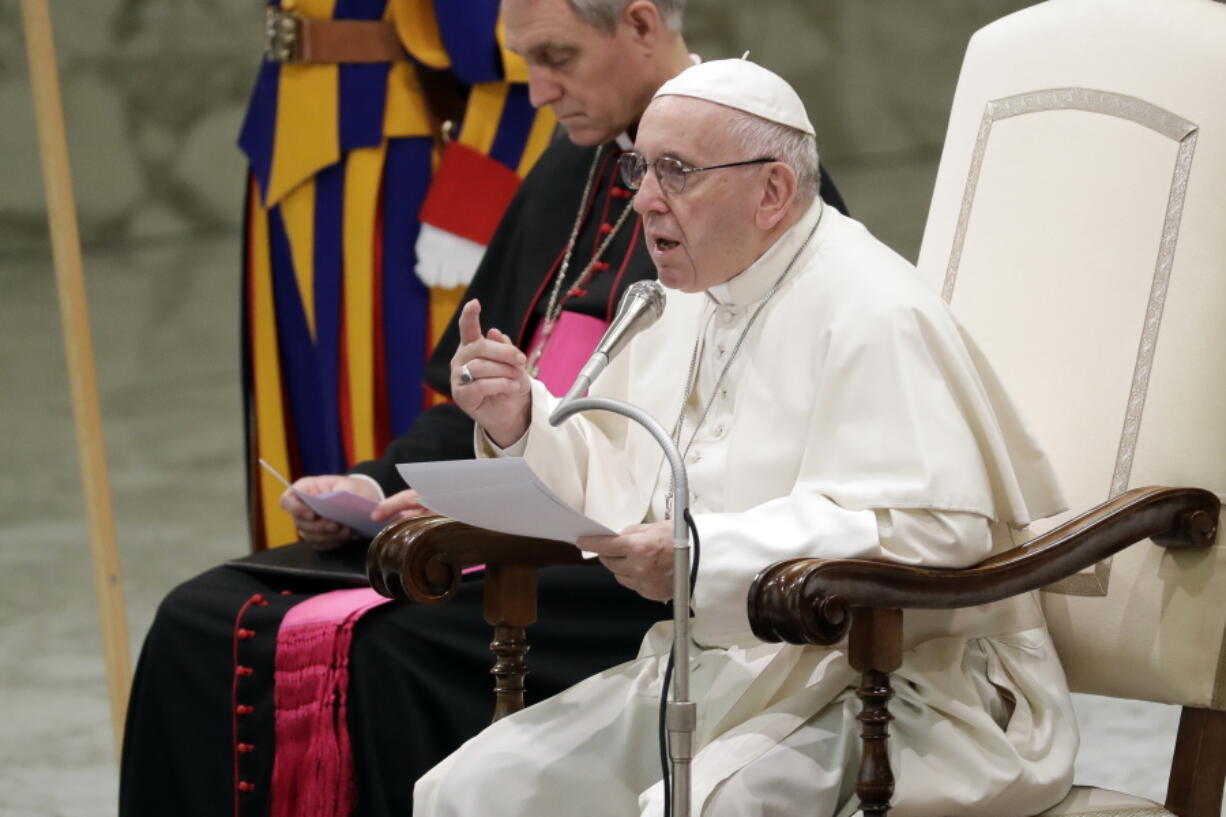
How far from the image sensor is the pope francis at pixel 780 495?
7.54 ft

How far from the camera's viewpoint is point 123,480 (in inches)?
316

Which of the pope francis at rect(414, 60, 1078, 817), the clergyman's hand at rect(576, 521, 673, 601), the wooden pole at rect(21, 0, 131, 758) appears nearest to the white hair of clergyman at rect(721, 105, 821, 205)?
the pope francis at rect(414, 60, 1078, 817)

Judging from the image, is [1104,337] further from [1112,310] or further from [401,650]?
[401,650]

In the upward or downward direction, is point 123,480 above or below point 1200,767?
below

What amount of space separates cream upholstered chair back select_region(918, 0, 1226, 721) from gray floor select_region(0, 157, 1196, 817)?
1.94 meters

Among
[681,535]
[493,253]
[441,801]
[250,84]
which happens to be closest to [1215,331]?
[681,535]

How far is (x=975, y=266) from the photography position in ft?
9.45

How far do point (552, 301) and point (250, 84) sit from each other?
6069 mm

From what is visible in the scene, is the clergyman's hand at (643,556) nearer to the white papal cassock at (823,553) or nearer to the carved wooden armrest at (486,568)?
the white papal cassock at (823,553)

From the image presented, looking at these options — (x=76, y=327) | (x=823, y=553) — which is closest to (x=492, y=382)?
(x=823, y=553)

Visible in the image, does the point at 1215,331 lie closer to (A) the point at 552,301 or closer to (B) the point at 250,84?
(A) the point at 552,301

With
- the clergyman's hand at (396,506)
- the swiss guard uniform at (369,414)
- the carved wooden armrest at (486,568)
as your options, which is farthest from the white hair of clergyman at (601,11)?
the carved wooden armrest at (486,568)

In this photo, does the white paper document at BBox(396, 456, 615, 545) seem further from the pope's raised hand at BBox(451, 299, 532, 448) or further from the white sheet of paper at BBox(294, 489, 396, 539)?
the white sheet of paper at BBox(294, 489, 396, 539)

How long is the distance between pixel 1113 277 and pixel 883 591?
81 centimetres
